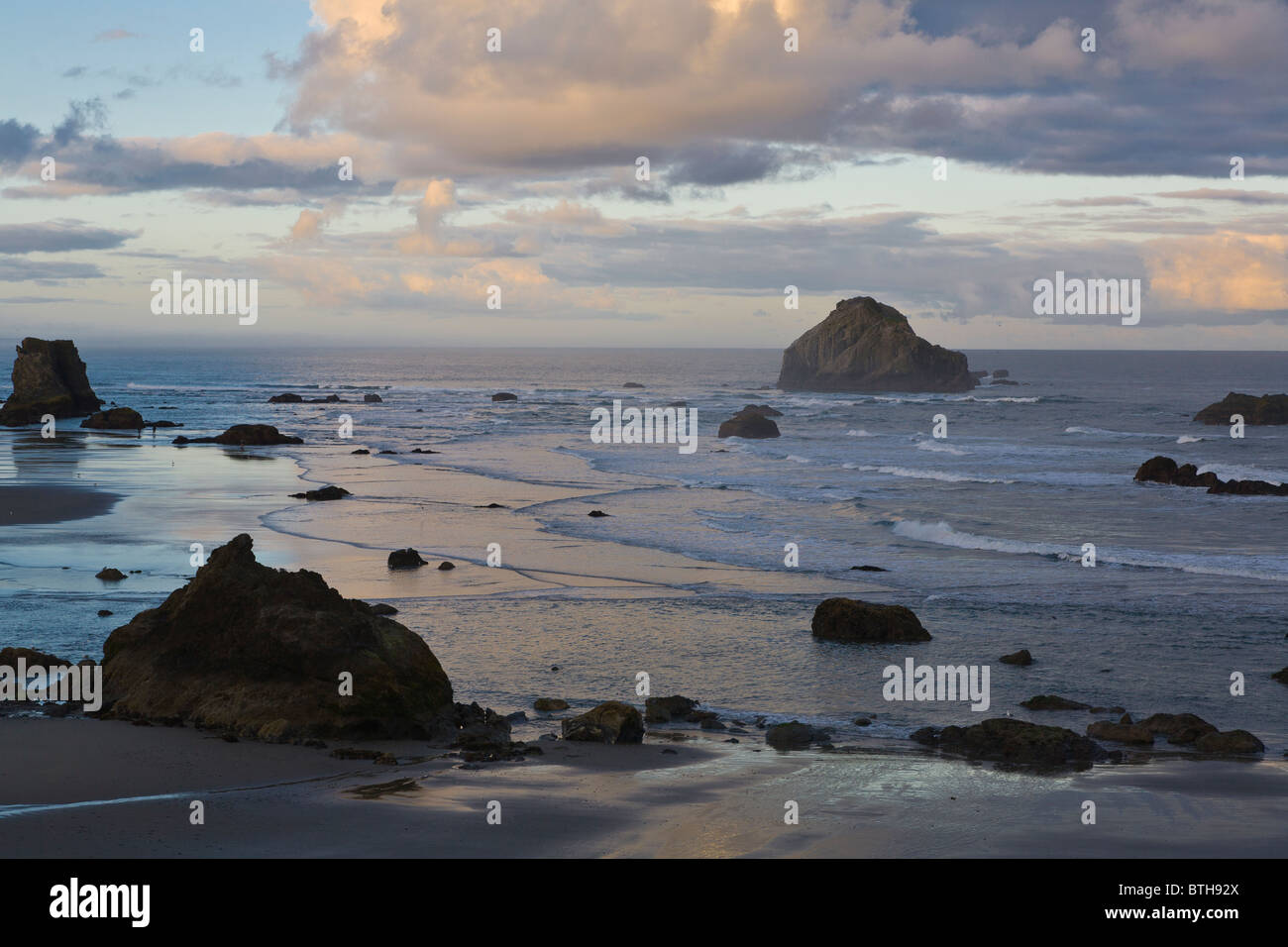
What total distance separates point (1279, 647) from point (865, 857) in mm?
12463

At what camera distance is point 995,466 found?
51.3 m

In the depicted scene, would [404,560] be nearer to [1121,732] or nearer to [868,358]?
[1121,732]

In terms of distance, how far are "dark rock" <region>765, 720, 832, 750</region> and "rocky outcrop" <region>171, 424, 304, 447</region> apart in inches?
1981

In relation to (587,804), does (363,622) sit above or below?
above

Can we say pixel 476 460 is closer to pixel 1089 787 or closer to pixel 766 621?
pixel 766 621

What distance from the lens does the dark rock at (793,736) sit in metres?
12.6

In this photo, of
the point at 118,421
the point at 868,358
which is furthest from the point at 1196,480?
the point at 868,358

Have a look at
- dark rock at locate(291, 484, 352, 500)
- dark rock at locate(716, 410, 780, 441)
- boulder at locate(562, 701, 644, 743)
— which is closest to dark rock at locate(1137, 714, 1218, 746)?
boulder at locate(562, 701, 644, 743)

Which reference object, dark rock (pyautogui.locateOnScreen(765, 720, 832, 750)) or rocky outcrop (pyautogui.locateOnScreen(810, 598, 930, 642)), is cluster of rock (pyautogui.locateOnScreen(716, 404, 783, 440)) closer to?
rocky outcrop (pyautogui.locateOnScreen(810, 598, 930, 642))

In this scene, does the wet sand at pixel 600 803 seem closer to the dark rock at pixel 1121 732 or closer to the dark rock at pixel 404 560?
the dark rock at pixel 1121 732

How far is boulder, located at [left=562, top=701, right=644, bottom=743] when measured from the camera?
484 inches

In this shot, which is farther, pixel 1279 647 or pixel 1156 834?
pixel 1279 647

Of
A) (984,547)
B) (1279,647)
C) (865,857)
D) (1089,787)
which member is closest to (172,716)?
(865,857)

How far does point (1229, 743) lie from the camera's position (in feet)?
41.2
